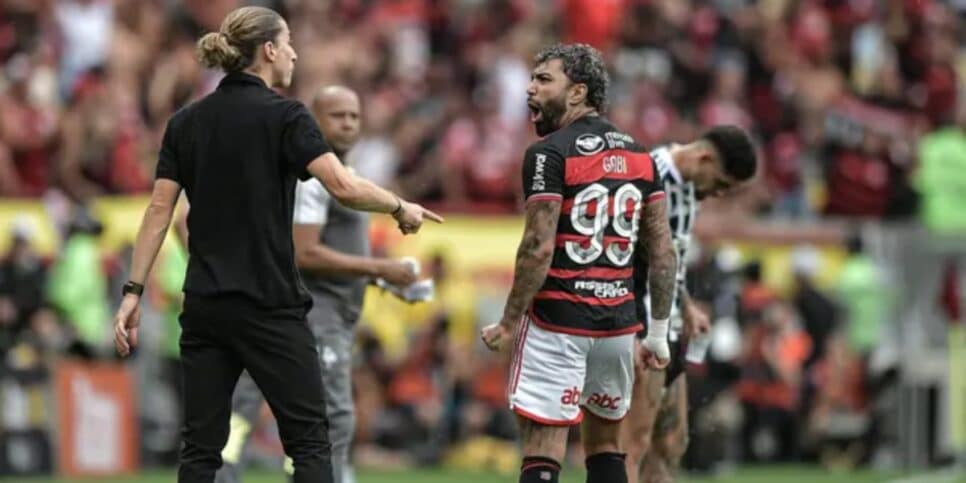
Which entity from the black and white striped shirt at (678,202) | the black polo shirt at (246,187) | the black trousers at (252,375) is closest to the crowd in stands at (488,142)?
the black and white striped shirt at (678,202)

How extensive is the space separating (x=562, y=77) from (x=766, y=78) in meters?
15.3

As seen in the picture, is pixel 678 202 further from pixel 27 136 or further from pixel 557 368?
pixel 27 136

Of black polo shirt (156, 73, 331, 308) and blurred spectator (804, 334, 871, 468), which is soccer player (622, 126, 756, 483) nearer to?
black polo shirt (156, 73, 331, 308)

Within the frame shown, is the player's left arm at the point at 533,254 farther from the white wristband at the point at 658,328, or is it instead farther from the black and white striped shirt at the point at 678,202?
the black and white striped shirt at the point at 678,202

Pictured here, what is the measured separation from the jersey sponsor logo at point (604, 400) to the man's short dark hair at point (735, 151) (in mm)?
1870

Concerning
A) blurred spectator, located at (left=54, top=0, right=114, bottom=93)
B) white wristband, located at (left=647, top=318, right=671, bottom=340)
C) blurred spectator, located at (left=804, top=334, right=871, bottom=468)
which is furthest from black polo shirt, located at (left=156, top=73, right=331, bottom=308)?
blurred spectator, located at (left=54, top=0, right=114, bottom=93)

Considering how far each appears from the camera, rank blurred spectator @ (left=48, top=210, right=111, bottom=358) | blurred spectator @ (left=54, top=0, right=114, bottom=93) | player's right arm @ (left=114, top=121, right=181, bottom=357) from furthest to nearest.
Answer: blurred spectator @ (left=54, top=0, right=114, bottom=93) < blurred spectator @ (left=48, top=210, right=111, bottom=358) < player's right arm @ (left=114, top=121, right=181, bottom=357)

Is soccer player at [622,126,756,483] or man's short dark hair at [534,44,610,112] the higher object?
man's short dark hair at [534,44,610,112]

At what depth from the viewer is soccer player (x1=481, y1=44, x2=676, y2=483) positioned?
985 centimetres

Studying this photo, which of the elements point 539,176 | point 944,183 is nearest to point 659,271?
point 539,176

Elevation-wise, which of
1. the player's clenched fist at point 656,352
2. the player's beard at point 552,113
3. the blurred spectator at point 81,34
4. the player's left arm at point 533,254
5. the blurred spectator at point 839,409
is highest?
the blurred spectator at point 81,34

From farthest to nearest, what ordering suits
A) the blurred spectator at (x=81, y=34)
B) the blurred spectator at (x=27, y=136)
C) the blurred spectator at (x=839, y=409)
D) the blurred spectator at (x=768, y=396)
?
1. the blurred spectator at (x=81, y=34)
2. the blurred spectator at (x=27, y=136)
3. the blurred spectator at (x=768, y=396)
4. the blurred spectator at (x=839, y=409)

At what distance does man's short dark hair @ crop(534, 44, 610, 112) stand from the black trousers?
1785mm

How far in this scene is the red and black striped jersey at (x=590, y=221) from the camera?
989 centimetres
